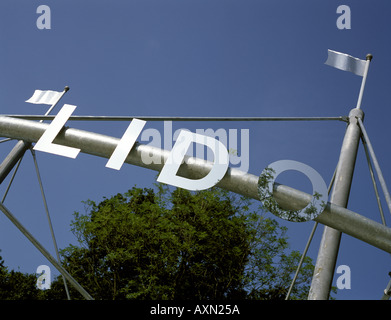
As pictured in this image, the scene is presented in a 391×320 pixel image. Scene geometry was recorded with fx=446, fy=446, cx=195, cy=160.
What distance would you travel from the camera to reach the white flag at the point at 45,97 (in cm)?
900

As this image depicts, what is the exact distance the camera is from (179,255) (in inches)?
810

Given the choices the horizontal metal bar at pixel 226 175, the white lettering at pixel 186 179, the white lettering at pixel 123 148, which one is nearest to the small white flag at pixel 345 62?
the white lettering at pixel 186 179

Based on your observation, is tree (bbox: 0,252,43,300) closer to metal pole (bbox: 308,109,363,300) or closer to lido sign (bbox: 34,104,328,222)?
lido sign (bbox: 34,104,328,222)

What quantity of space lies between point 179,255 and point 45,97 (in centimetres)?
1303

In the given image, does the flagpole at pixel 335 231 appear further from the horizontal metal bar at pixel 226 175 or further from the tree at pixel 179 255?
the tree at pixel 179 255

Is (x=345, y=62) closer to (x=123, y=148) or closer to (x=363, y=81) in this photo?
(x=363, y=81)

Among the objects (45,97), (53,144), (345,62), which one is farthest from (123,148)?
(45,97)

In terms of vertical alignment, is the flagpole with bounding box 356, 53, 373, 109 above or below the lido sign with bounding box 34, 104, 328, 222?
above

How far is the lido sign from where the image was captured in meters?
4.30

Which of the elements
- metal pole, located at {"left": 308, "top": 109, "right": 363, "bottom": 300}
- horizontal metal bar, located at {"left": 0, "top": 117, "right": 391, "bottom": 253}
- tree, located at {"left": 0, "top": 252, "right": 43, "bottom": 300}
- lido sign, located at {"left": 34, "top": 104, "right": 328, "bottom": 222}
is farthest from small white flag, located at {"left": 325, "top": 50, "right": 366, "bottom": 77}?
tree, located at {"left": 0, "top": 252, "right": 43, "bottom": 300}

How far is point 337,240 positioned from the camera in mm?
5320

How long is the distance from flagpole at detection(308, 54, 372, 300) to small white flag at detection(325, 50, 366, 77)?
150 centimetres

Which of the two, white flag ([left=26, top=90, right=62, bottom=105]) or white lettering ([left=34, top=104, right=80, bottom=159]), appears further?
white flag ([left=26, top=90, right=62, bottom=105])

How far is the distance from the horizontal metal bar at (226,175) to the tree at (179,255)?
1502 centimetres
